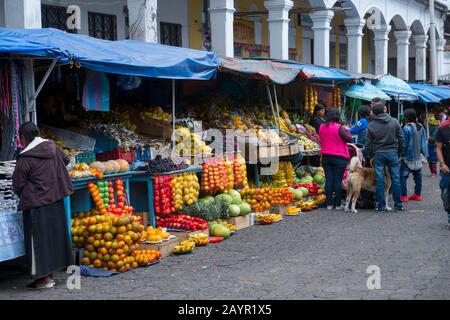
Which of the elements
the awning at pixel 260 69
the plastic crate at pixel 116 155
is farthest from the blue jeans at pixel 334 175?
the plastic crate at pixel 116 155

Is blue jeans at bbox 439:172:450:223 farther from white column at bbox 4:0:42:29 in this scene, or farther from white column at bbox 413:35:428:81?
white column at bbox 413:35:428:81

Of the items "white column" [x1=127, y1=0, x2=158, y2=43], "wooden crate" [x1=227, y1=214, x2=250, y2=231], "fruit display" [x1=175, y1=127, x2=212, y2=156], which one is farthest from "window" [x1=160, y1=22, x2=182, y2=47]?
"wooden crate" [x1=227, y1=214, x2=250, y2=231]

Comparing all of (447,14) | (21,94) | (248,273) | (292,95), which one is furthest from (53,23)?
(447,14)

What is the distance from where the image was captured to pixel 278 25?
16.9 metres

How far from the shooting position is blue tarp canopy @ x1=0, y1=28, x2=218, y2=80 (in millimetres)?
7152

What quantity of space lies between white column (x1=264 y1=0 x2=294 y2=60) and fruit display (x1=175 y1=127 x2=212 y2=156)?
268 inches

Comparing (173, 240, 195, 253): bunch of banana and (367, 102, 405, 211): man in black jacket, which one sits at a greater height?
(367, 102, 405, 211): man in black jacket

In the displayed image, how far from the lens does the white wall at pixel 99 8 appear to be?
14398 millimetres

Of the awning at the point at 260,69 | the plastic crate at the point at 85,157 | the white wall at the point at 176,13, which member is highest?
the white wall at the point at 176,13

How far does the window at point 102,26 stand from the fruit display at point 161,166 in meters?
6.43

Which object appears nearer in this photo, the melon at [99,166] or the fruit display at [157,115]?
the melon at [99,166]

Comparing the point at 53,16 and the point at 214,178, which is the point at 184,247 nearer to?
the point at 214,178

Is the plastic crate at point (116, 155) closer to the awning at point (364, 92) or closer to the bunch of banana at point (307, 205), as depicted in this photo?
the bunch of banana at point (307, 205)

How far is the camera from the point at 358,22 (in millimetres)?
21031
